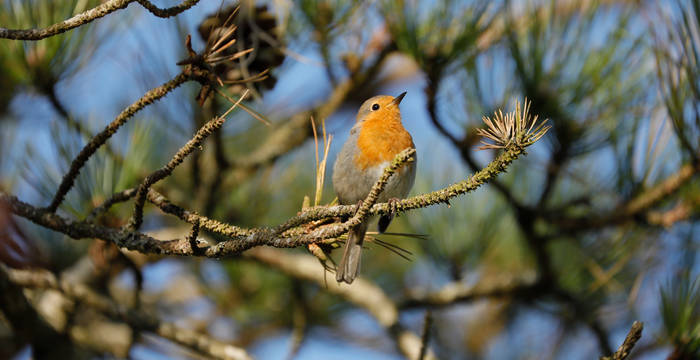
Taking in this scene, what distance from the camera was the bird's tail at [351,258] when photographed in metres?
1.67

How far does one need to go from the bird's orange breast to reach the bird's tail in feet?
1.04

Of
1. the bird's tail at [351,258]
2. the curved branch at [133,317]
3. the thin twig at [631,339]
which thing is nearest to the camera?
the thin twig at [631,339]

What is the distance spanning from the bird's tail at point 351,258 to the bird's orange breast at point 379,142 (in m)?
0.32

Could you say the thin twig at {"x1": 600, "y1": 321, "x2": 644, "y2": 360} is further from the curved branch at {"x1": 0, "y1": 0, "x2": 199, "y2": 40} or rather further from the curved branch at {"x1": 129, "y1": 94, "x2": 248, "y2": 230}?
the curved branch at {"x1": 0, "y1": 0, "x2": 199, "y2": 40}

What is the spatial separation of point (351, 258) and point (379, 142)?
1.60 ft

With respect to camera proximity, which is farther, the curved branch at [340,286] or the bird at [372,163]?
the curved branch at [340,286]

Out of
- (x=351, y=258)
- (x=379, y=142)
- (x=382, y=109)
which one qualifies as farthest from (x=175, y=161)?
(x=382, y=109)

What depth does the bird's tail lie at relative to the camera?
167 centimetres

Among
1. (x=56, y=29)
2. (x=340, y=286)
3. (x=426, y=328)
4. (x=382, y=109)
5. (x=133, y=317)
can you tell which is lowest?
(x=426, y=328)

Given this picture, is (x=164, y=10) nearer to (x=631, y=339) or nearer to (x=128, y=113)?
(x=128, y=113)

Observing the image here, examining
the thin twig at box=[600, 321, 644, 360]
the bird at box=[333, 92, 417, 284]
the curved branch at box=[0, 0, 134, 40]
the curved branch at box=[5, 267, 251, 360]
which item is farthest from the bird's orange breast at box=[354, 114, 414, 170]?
the curved branch at box=[0, 0, 134, 40]

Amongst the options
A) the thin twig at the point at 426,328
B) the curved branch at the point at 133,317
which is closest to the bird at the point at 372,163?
the thin twig at the point at 426,328

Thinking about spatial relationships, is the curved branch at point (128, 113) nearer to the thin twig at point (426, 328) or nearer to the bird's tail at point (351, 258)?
the bird's tail at point (351, 258)

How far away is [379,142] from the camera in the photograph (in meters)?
2.11
